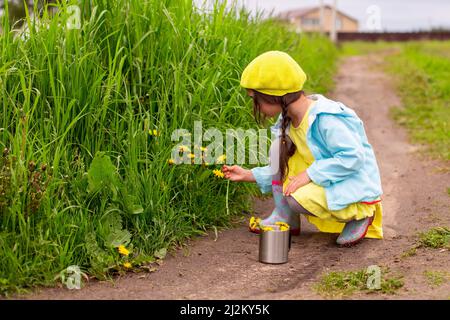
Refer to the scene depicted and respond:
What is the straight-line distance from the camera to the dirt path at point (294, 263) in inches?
112

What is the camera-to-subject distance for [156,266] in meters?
3.16

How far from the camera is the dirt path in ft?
9.32

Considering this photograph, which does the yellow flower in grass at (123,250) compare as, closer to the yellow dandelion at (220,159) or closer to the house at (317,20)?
the yellow dandelion at (220,159)

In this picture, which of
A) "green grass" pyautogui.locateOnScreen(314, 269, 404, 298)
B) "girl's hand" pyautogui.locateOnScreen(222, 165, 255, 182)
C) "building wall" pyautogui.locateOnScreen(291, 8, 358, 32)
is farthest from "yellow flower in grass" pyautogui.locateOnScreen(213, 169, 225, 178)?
"building wall" pyautogui.locateOnScreen(291, 8, 358, 32)

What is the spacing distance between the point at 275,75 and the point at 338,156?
50cm

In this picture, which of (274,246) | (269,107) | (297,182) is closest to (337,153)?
(297,182)

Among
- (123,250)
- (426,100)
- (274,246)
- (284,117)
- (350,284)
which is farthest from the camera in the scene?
(426,100)

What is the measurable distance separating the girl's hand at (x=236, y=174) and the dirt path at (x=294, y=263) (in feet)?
1.06

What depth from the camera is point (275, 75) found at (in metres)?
3.28

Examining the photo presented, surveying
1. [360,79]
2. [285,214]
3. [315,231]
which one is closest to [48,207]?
[285,214]

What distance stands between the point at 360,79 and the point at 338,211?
27.2 feet

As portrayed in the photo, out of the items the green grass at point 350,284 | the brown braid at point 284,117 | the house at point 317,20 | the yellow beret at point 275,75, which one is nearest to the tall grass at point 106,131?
the brown braid at point 284,117

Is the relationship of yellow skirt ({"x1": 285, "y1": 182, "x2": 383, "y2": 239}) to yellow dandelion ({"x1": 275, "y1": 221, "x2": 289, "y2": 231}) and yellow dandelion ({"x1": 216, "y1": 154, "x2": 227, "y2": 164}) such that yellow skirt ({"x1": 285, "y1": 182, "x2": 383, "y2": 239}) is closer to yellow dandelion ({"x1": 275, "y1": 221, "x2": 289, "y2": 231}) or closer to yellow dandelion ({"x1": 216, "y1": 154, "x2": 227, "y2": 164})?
yellow dandelion ({"x1": 275, "y1": 221, "x2": 289, "y2": 231})

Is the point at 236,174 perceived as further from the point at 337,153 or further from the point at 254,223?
the point at 337,153
